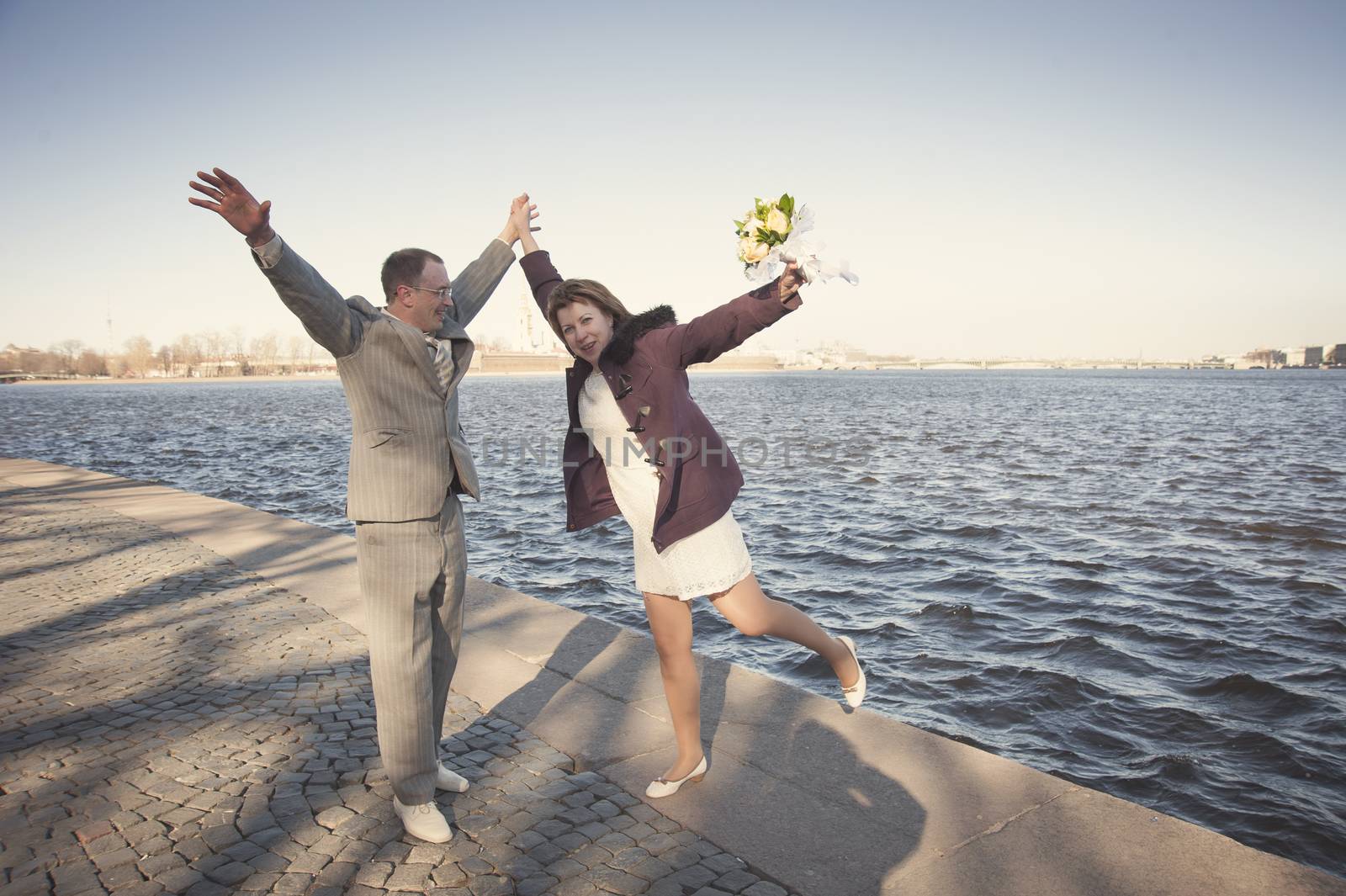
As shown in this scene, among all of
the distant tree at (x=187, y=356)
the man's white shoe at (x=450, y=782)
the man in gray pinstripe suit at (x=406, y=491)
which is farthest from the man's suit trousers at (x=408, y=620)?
the distant tree at (x=187, y=356)

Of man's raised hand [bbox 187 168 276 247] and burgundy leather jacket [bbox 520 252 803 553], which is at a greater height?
man's raised hand [bbox 187 168 276 247]

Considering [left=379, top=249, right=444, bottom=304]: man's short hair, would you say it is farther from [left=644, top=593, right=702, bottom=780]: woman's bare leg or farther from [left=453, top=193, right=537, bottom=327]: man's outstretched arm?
[left=644, top=593, right=702, bottom=780]: woman's bare leg

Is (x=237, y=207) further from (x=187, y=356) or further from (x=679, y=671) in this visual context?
(x=187, y=356)

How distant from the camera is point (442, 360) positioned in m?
2.99

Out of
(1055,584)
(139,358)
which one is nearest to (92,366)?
(139,358)

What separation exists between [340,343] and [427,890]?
5.89ft

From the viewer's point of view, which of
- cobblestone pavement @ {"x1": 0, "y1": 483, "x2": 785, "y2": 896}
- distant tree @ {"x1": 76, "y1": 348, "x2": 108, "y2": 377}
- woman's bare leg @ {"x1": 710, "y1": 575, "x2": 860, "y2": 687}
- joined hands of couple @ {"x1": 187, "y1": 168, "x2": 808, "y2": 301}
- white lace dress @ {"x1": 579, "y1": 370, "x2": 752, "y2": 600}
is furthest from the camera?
distant tree @ {"x1": 76, "y1": 348, "x2": 108, "y2": 377}

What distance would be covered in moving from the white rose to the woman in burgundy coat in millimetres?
121

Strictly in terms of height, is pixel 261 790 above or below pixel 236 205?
below

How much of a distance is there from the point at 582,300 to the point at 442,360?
557 mm

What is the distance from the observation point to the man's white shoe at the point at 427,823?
115 inches

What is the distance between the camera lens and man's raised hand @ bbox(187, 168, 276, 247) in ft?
7.92

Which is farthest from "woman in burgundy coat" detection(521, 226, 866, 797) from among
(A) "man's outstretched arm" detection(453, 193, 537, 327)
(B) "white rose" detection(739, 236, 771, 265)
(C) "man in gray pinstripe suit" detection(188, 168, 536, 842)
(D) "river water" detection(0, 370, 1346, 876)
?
(D) "river water" detection(0, 370, 1346, 876)

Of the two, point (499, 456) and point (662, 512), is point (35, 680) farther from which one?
point (499, 456)
